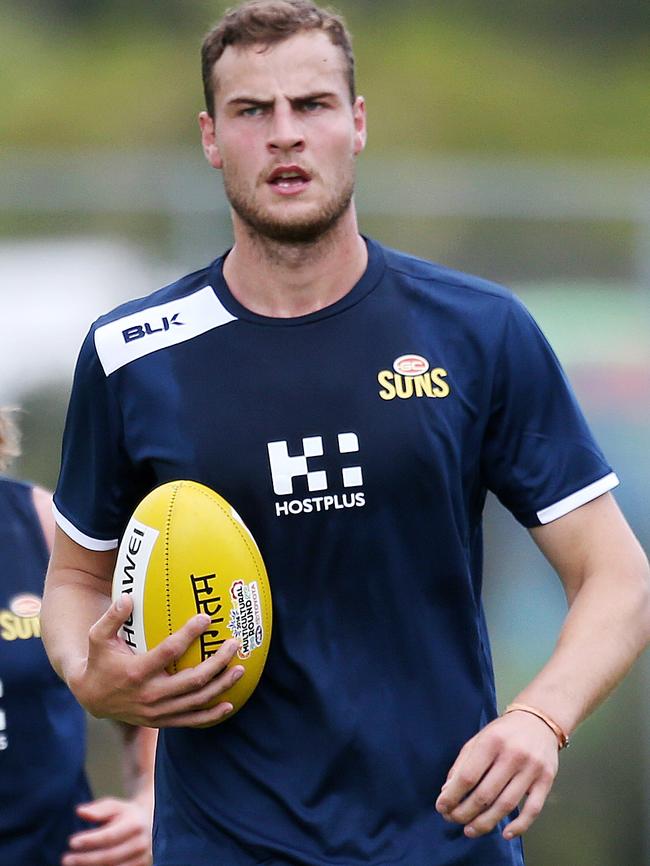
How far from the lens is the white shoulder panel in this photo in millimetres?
3189

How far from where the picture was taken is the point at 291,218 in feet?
10.1

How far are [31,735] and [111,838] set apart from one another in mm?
315

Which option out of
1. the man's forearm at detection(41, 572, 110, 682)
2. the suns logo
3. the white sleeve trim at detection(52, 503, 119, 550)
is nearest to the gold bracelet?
the man's forearm at detection(41, 572, 110, 682)

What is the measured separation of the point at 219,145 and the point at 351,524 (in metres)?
0.81

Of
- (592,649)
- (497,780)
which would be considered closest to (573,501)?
(592,649)

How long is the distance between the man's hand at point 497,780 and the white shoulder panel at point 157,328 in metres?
1.02

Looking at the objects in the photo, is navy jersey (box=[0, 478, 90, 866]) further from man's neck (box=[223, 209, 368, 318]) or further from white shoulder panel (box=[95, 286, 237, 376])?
man's neck (box=[223, 209, 368, 318])

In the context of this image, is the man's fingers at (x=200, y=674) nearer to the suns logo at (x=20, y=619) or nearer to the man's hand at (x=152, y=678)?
the man's hand at (x=152, y=678)

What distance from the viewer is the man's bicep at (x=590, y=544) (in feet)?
9.87

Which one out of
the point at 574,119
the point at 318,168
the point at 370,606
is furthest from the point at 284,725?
the point at 574,119

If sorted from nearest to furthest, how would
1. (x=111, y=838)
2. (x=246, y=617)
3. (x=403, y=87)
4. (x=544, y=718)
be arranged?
1. (x=544, y=718)
2. (x=246, y=617)
3. (x=111, y=838)
4. (x=403, y=87)

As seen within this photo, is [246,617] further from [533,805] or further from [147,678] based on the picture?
[533,805]

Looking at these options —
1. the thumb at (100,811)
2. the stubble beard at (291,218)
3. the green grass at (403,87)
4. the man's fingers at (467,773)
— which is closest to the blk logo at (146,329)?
the stubble beard at (291,218)

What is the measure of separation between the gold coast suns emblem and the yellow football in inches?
15.3
